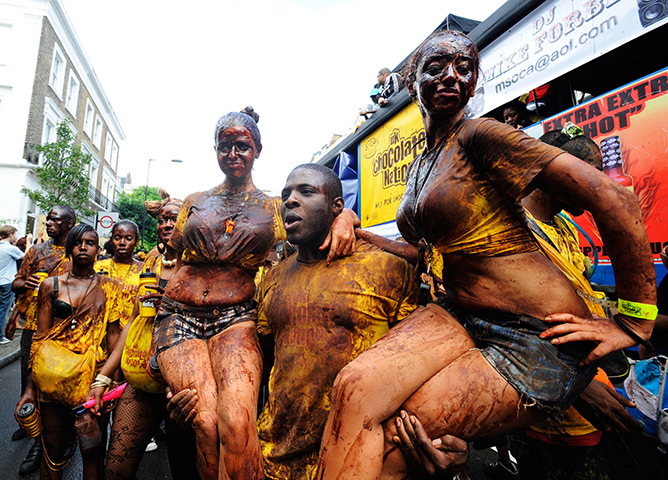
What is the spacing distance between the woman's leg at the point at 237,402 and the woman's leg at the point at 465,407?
719mm

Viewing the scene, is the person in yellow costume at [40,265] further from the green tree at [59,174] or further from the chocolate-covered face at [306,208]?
the green tree at [59,174]

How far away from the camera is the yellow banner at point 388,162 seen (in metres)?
5.20

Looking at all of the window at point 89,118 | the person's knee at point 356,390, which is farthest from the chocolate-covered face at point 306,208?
the window at point 89,118

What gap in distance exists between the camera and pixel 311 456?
6.30ft

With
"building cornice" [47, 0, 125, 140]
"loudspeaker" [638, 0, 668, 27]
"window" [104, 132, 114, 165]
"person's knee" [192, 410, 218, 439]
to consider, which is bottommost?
"person's knee" [192, 410, 218, 439]

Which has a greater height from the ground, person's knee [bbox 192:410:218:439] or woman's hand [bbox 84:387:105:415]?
person's knee [bbox 192:410:218:439]

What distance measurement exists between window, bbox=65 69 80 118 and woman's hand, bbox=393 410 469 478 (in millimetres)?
28614

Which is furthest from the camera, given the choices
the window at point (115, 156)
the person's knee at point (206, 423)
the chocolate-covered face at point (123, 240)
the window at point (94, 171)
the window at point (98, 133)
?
the window at point (115, 156)

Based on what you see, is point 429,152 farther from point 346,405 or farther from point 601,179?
point 346,405

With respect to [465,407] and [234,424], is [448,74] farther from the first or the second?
→ [234,424]

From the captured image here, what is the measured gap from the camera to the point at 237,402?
180 cm

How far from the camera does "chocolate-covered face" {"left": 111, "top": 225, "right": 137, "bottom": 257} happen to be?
457 cm

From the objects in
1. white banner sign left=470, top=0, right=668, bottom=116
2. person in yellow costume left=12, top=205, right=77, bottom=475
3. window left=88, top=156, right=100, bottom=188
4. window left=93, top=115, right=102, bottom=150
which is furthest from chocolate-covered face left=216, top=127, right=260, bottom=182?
window left=93, top=115, right=102, bottom=150

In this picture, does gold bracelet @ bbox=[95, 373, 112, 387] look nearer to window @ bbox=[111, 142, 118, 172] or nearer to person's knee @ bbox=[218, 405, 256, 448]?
person's knee @ bbox=[218, 405, 256, 448]
